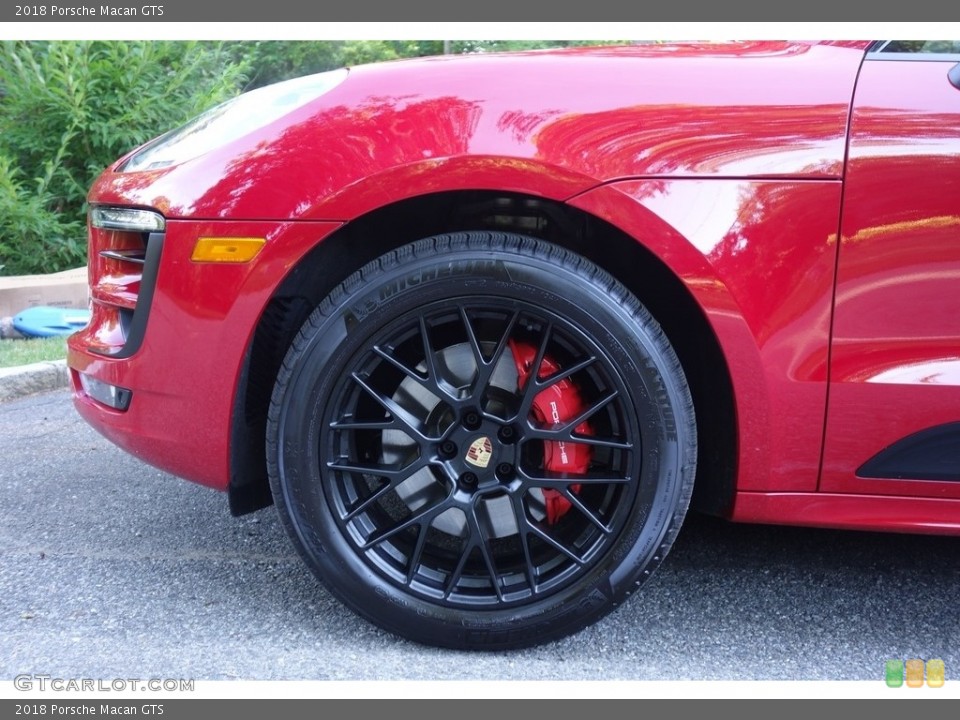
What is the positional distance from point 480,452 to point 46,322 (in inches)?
143

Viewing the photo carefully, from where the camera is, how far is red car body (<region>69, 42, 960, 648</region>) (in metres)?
1.66

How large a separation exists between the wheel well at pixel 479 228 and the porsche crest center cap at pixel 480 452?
49cm

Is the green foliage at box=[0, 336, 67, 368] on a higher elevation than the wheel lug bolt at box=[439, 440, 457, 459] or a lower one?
lower

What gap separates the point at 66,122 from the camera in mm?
5355

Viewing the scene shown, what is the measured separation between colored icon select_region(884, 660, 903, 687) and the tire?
533 millimetres

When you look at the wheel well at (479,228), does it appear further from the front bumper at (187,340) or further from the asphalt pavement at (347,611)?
the asphalt pavement at (347,611)

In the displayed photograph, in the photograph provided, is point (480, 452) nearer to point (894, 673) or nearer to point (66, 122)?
point (894, 673)

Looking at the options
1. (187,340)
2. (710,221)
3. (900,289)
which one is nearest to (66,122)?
(187,340)

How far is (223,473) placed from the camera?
6.22ft

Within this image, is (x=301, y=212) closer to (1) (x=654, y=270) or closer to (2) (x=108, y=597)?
(1) (x=654, y=270)

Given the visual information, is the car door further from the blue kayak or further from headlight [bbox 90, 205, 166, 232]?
the blue kayak

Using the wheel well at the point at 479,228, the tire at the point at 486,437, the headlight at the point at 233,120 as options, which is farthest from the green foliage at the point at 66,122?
the tire at the point at 486,437

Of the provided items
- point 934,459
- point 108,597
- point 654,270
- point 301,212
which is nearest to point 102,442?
point 108,597

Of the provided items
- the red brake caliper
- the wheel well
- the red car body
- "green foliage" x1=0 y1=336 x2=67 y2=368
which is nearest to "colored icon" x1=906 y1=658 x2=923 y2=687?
the red car body
